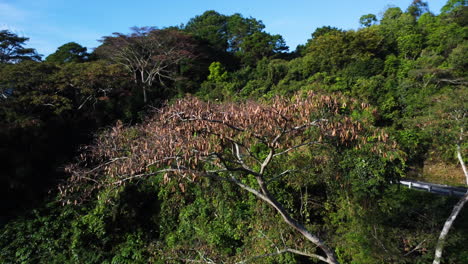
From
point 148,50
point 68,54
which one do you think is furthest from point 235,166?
point 68,54

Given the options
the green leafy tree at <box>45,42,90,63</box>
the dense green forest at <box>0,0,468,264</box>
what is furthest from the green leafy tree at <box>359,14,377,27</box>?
the green leafy tree at <box>45,42,90,63</box>

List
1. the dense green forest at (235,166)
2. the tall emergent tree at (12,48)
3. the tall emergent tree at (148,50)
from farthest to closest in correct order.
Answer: the tall emergent tree at (148,50), the tall emergent tree at (12,48), the dense green forest at (235,166)

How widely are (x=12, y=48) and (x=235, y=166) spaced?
529 inches

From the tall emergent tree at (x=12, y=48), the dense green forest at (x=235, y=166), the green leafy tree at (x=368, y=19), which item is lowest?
the dense green forest at (x=235, y=166)

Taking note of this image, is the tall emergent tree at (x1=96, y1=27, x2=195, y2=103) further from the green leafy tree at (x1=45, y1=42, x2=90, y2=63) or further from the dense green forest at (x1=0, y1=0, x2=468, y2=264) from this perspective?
the dense green forest at (x1=0, y1=0, x2=468, y2=264)

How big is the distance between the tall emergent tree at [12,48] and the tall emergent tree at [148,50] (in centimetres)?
413

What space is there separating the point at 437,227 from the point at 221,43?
61.7 ft

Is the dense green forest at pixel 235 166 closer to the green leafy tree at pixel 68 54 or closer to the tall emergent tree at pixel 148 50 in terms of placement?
the green leafy tree at pixel 68 54

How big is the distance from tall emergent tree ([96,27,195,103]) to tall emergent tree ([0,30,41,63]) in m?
4.13

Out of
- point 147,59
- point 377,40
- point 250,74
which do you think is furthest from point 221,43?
point 377,40

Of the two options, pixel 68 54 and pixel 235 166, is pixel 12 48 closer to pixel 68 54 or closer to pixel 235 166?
pixel 68 54

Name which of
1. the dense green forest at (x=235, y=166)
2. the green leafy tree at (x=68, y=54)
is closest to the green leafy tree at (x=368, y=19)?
the dense green forest at (x=235, y=166)

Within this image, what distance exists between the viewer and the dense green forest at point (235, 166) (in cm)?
405

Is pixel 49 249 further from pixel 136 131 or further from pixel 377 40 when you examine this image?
pixel 377 40
